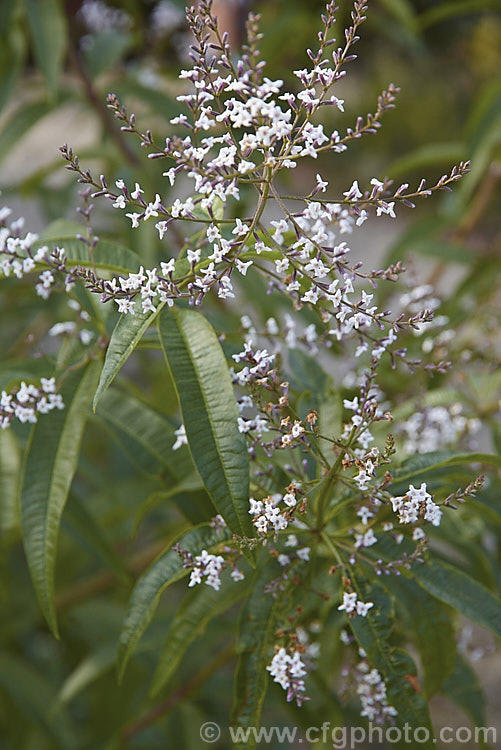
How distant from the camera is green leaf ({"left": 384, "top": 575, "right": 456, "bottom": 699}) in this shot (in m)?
0.99

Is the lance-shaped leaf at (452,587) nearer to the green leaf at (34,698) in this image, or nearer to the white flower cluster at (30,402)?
the white flower cluster at (30,402)

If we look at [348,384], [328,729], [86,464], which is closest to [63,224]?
[348,384]

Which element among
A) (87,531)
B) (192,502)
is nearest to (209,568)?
(192,502)

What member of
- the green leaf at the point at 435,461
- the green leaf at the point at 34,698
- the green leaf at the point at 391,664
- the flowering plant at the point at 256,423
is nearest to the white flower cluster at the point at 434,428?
the flowering plant at the point at 256,423

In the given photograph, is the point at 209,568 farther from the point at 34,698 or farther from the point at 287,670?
the point at 34,698

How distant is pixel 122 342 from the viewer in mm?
782

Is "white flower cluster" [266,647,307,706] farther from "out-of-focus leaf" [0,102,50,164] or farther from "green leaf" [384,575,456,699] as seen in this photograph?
"out-of-focus leaf" [0,102,50,164]

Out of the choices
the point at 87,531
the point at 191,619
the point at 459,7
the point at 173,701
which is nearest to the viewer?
the point at 191,619

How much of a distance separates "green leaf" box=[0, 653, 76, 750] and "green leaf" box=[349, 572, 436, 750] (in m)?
0.97

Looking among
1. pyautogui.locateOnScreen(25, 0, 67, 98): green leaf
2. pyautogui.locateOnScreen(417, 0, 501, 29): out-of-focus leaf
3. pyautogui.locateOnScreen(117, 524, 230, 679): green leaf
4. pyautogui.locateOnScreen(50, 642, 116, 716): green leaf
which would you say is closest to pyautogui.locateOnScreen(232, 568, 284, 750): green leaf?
pyautogui.locateOnScreen(117, 524, 230, 679): green leaf

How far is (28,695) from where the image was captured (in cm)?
162

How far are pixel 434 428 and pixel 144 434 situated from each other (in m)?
0.49

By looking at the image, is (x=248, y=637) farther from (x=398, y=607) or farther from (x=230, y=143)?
(x=230, y=143)

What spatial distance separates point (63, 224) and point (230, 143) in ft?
1.31
